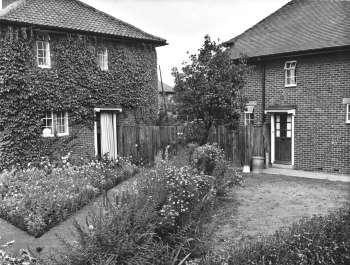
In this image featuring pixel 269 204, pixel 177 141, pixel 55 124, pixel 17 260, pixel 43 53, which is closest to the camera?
pixel 17 260

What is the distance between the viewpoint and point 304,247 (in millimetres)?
5672

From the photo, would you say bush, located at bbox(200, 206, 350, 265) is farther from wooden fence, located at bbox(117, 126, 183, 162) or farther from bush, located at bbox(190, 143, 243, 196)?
wooden fence, located at bbox(117, 126, 183, 162)

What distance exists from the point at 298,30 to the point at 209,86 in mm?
6936

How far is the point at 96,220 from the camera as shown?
5047mm

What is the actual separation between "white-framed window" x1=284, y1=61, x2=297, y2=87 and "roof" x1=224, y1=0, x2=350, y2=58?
2.42ft

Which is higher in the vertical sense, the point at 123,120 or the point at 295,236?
the point at 123,120

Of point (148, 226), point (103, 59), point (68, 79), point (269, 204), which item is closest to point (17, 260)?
point (148, 226)

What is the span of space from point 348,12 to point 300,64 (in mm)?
3633

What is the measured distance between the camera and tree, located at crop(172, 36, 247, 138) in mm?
12695

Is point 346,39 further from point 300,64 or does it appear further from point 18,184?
point 18,184

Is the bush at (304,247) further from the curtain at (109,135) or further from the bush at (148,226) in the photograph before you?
the curtain at (109,135)

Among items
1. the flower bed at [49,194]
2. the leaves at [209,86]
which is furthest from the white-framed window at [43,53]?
the leaves at [209,86]

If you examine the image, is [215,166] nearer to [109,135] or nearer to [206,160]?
[206,160]

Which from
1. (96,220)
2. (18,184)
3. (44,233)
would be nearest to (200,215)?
(96,220)
